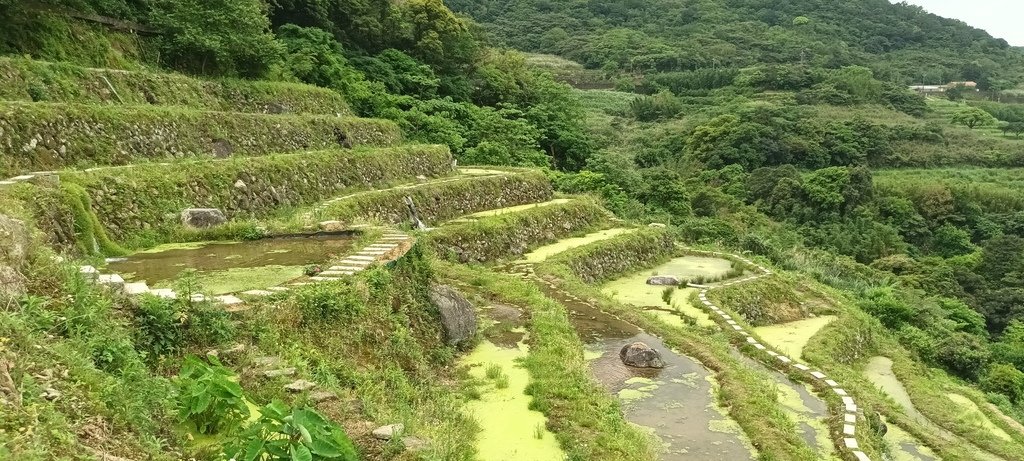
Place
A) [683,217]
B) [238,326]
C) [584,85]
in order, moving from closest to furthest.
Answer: [238,326] → [683,217] → [584,85]

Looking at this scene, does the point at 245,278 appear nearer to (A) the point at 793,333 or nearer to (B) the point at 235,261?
(B) the point at 235,261

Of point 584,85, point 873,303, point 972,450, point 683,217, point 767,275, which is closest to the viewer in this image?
point 972,450

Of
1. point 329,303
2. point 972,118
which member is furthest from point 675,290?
point 972,118

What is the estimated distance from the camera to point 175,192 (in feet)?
40.0

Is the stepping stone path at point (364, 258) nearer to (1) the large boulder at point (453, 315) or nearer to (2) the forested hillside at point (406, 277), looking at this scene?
(2) the forested hillside at point (406, 277)

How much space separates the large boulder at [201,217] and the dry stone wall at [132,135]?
2214 millimetres

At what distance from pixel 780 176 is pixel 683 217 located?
18.0 m

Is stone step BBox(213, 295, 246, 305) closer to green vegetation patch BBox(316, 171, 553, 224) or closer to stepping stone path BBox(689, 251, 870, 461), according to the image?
green vegetation patch BBox(316, 171, 553, 224)

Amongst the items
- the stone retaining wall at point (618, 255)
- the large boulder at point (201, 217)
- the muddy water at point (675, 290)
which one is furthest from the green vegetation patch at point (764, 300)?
the large boulder at point (201, 217)

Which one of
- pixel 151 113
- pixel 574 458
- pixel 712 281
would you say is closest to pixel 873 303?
pixel 712 281

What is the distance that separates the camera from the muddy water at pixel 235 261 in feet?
28.0

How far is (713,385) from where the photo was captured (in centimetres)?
1148

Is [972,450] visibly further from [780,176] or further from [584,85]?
[584,85]

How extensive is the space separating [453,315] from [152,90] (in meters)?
11.1
